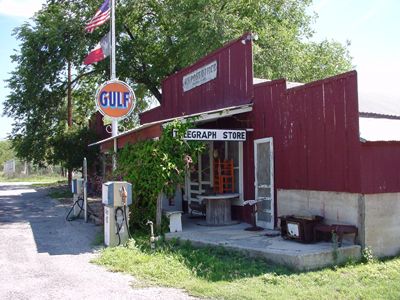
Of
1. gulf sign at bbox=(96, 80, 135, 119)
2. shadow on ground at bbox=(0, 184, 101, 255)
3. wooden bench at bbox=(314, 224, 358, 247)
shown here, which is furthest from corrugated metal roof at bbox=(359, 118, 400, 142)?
gulf sign at bbox=(96, 80, 135, 119)

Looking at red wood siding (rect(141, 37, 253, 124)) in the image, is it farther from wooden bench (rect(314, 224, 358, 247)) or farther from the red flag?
wooden bench (rect(314, 224, 358, 247))

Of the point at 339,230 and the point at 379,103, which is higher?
the point at 379,103

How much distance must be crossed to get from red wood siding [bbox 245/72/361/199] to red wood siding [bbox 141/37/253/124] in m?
0.78

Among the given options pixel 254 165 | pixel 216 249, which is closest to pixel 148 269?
pixel 216 249

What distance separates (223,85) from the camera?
12.9m

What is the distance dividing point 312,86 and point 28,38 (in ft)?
59.5

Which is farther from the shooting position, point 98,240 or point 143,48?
point 143,48

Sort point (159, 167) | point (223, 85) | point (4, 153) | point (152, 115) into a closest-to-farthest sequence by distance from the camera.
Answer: point (159, 167) < point (223, 85) < point (152, 115) < point (4, 153)

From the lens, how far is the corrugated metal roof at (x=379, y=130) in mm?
8414

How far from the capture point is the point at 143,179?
33.8 feet

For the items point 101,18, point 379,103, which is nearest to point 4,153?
point 101,18

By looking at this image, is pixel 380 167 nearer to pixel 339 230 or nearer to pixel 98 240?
pixel 339 230

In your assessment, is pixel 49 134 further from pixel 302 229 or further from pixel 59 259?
pixel 302 229

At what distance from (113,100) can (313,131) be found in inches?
278
